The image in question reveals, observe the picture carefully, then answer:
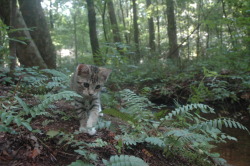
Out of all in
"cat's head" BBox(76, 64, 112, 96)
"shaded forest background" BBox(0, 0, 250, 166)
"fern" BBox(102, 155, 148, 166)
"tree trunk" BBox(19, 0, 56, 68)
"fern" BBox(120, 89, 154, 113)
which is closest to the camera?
"fern" BBox(102, 155, 148, 166)

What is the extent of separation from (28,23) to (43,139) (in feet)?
23.8

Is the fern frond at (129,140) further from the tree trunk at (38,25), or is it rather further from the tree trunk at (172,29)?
the tree trunk at (172,29)

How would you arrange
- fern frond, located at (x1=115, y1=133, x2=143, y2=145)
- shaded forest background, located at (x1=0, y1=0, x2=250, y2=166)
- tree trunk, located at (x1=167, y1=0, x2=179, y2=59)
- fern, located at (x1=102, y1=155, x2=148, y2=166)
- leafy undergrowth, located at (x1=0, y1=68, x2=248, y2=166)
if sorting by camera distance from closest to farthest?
1. fern, located at (x1=102, y1=155, x2=148, y2=166)
2. leafy undergrowth, located at (x1=0, y1=68, x2=248, y2=166)
3. shaded forest background, located at (x1=0, y1=0, x2=250, y2=166)
4. fern frond, located at (x1=115, y1=133, x2=143, y2=145)
5. tree trunk, located at (x1=167, y1=0, x2=179, y2=59)

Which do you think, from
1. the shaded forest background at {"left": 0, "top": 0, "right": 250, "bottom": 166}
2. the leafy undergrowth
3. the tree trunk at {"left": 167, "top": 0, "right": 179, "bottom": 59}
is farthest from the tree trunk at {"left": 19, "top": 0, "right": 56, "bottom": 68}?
the tree trunk at {"left": 167, "top": 0, "right": 179, "bottom": 59}

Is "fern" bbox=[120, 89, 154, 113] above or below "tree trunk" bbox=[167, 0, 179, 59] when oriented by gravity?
below

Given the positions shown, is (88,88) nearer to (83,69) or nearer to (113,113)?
(83,69)

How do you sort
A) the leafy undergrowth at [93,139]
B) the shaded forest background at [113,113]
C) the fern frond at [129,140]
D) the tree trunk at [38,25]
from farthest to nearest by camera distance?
the tree trunk at [38,25], the fern frond at [129,140], the shaded forest background at [113,113], the leafy undergrowth at [93,139]

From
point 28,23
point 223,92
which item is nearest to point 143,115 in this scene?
point 223,92

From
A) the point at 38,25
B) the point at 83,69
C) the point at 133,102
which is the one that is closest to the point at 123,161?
the point at 133,102

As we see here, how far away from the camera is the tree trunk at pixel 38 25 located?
8217 millimetres

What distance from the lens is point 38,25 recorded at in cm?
829

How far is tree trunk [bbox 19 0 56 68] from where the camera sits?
8.22 meters

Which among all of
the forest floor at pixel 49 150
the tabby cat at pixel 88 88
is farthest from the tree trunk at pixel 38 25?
Answer: the forest floor at pixel 49 150

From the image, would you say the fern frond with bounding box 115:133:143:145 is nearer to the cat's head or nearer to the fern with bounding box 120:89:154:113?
the fern with bounding box 120:89:154:113
